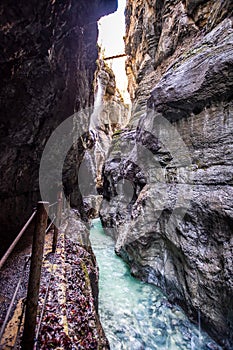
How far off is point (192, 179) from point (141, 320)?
4828 millimetres

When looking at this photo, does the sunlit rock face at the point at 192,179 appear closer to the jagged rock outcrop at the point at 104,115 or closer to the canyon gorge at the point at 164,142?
the canyon gorge at the point at 164,142

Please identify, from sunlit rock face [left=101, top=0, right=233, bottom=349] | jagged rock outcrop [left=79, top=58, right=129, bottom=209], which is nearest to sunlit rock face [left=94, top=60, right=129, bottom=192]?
jagged rock outcrop [left=79, top=58, right=129, bottom=209]

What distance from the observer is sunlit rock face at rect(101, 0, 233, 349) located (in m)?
5.23

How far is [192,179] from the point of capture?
21.8 ft

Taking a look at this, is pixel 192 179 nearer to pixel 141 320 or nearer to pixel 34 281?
pixel 141 320

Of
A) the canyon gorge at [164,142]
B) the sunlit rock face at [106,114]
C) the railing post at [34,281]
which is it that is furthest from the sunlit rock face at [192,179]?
the sunlit rock face at [106,114]

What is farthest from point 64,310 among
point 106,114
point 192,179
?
point 106,114

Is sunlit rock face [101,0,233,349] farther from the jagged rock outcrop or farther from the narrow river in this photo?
the jagged rock outcrop

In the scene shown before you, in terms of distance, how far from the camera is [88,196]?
25734 millimetres

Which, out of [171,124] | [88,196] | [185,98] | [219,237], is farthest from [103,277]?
[88,196]

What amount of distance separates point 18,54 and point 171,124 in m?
6.08

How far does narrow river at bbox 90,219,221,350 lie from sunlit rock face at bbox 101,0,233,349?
373 millimetres

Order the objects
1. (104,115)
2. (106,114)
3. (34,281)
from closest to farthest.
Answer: (34,281), (104,115), (106,114)

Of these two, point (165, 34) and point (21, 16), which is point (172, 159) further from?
point (165, 34)
